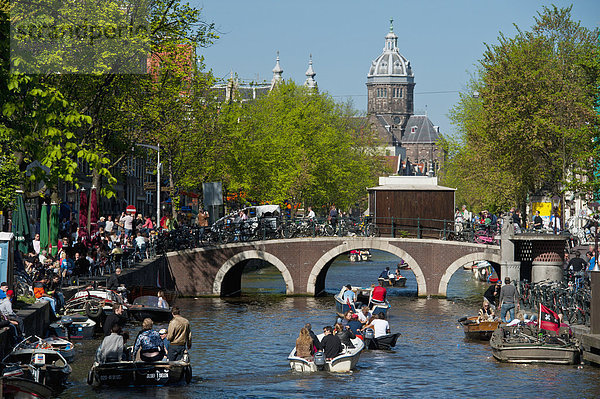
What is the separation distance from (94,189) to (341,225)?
1667cm

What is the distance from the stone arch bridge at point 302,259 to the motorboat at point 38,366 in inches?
1110

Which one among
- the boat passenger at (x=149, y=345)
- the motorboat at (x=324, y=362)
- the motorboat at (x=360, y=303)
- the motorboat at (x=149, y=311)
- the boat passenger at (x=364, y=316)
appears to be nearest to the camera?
the boat passenger at (x=149, y=345)

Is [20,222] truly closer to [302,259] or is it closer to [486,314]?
[486,314]

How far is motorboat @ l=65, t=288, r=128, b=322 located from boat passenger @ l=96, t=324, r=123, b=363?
31.9 ft

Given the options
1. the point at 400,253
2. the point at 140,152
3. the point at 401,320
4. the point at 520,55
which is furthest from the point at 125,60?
the point at 520,55

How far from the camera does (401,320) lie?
44531 mm

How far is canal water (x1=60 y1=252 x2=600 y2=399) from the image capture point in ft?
89.3

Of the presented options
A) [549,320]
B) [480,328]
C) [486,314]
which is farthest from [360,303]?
[549,320]

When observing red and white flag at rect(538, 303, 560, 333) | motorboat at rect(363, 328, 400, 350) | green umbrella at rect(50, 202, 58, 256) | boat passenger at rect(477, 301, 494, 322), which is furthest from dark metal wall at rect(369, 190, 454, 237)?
red and white flag at rect(538, 303, 560, 333)

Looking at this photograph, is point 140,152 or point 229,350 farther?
point 140,152

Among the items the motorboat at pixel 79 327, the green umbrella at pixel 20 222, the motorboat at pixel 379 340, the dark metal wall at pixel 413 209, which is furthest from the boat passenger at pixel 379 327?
the dark metal wall at pixel 413 209

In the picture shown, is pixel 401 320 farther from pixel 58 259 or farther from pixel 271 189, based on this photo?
pixel 271 189

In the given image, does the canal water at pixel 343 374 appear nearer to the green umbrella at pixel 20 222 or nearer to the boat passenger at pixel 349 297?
the boat passenger at pixel 349 297

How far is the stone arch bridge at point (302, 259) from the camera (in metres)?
53.7
